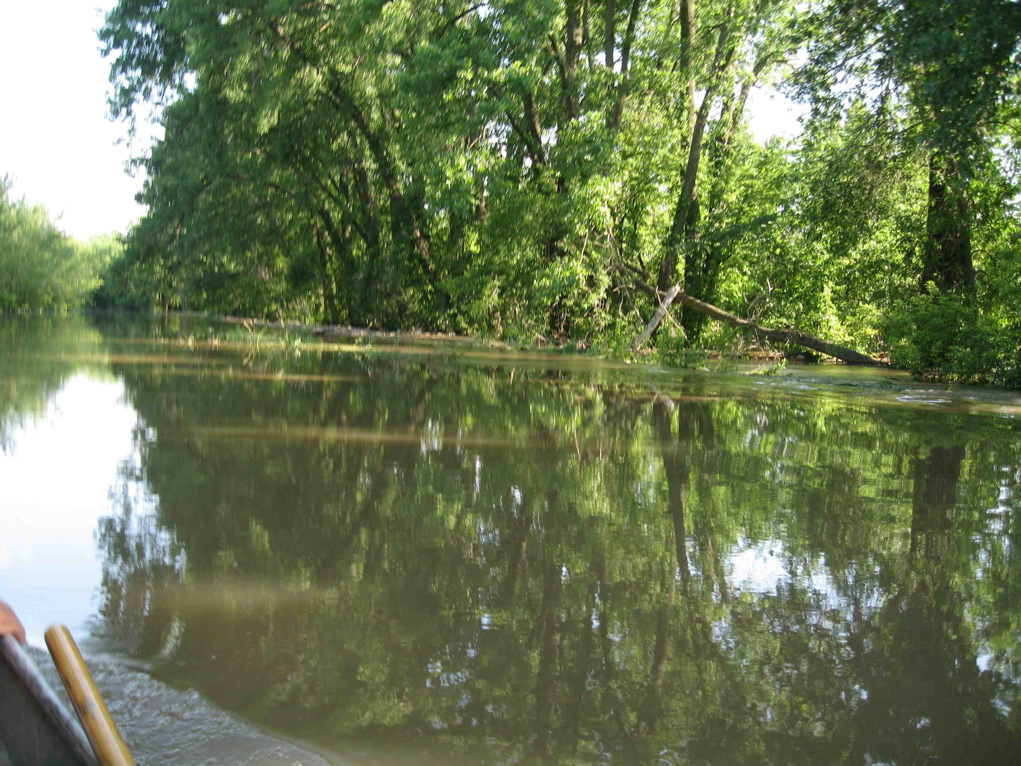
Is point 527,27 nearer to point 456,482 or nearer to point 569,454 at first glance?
point 569,454

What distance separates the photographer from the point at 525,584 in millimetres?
5434

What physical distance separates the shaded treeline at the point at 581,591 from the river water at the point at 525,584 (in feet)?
0.06

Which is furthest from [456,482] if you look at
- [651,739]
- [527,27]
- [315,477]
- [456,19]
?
[456,19]

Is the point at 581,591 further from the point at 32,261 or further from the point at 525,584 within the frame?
the point at 32,261

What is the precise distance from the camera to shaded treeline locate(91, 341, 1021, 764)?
3.80 m

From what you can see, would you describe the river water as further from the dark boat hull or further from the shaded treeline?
the dark boat hull

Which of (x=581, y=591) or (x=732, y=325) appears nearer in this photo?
(x=581, y=591)

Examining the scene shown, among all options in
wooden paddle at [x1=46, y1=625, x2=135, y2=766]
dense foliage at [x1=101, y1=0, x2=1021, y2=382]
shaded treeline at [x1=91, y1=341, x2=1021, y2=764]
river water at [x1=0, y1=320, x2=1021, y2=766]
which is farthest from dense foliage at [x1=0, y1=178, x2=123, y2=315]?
wooden paddle at [x1=46, y1=625, x2=135, y2=766]

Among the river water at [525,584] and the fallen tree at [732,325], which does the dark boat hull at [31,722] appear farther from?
the fallen tree at [732,325]

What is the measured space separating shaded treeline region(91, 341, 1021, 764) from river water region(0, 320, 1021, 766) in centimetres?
2

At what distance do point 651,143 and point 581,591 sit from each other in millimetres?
20741

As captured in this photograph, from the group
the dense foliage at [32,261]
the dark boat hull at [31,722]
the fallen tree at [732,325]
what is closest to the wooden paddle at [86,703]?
the dark boat hull at [31,722]

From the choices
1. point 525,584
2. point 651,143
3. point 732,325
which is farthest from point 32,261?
point 525,584

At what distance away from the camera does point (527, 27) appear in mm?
22062
